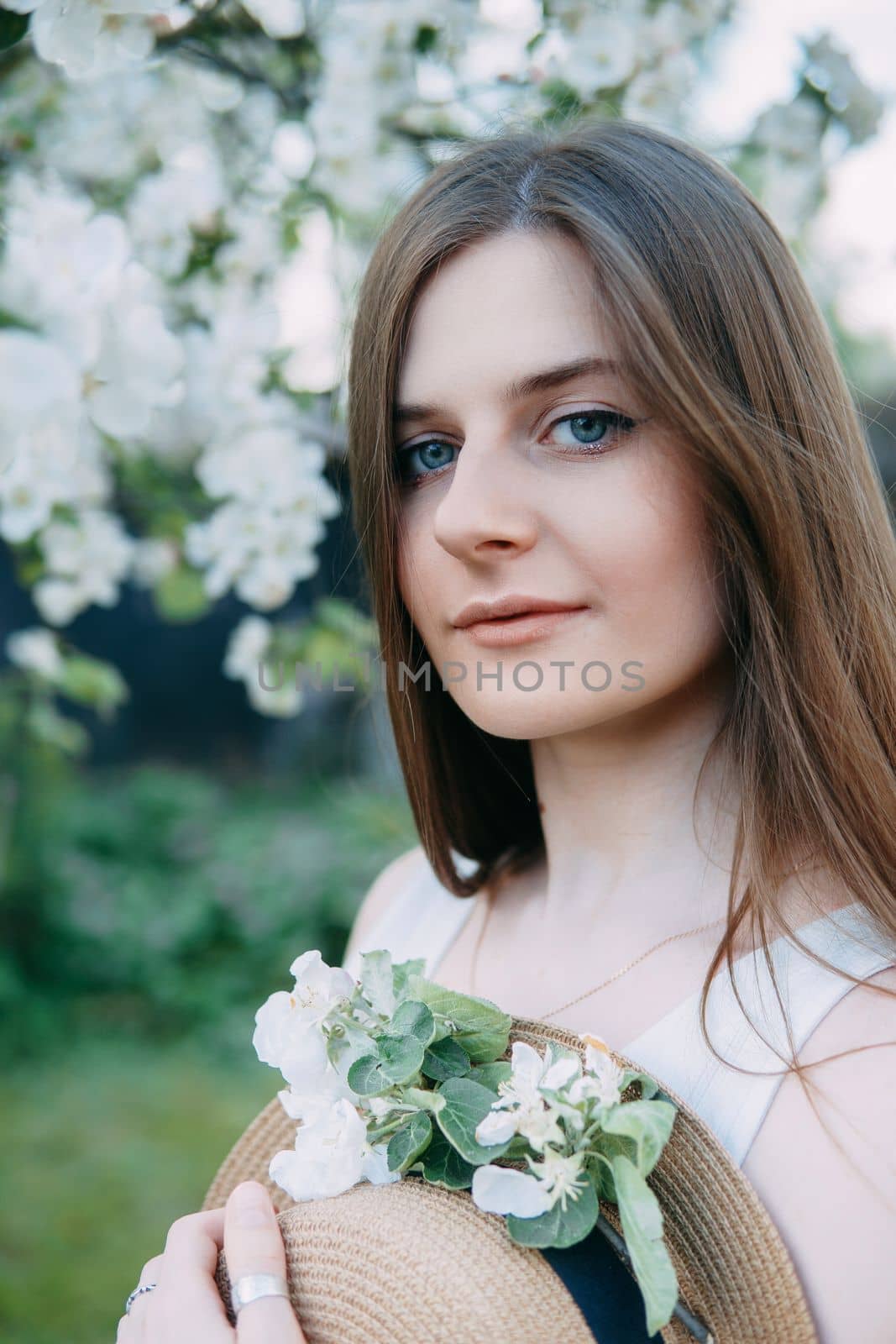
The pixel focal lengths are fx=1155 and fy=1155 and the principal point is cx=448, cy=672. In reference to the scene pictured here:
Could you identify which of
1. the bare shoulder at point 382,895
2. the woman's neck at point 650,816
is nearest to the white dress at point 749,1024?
the woman's neck at point 650,816

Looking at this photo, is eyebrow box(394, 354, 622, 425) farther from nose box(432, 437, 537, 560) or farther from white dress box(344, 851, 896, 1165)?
white dress box(344, 851, 896, 1165)

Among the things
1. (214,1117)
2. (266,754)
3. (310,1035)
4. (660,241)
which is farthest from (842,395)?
(266,754)

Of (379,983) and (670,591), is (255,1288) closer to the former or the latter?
(379,983)

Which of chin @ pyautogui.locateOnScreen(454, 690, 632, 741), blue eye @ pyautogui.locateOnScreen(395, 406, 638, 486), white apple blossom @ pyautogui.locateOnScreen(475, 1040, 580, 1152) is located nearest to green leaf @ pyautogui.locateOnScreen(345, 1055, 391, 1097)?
white apple blossom @ pyautogui.locateOnScreen(475, 1040, 580, 1152)

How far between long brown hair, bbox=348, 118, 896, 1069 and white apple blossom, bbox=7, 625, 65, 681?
39.3 inches

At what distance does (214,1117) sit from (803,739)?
3419mm

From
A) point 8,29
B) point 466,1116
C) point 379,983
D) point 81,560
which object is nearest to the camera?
point 466,1116

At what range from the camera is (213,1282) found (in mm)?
1133

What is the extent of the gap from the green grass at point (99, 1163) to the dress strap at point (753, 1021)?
2.62 metres

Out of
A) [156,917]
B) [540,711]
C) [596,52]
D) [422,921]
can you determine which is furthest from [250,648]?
[156,917]

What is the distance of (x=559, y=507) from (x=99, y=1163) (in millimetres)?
3393

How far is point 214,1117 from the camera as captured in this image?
4102mm

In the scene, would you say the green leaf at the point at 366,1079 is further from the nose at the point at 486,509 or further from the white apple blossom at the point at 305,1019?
the nose at the point at 486,509

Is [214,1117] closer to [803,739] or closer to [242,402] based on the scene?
[242,402]
